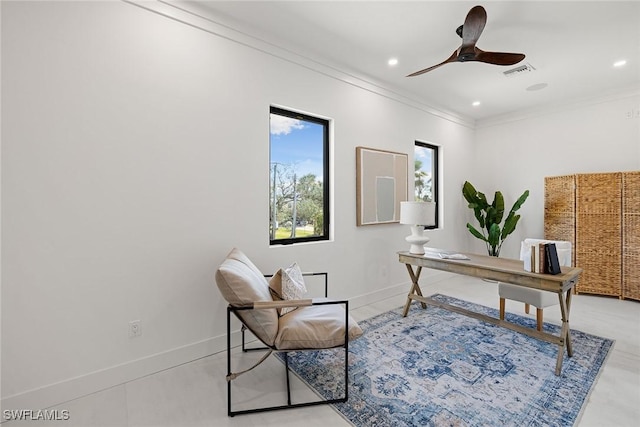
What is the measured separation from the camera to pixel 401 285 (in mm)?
4109

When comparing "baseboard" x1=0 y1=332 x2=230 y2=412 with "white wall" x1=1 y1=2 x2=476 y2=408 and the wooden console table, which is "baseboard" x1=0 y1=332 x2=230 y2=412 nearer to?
"white wall" x1=1 y1=2 x2=476 y2=408

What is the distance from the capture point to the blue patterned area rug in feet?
5.74

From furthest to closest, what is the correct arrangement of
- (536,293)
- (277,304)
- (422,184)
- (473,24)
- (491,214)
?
(491,214) < (422,184) < (536,293) < (473,24) < (277,304)

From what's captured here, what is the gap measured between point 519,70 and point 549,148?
1.94m

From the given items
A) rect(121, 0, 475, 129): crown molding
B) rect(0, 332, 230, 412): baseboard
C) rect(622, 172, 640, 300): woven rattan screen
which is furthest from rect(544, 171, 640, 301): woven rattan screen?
rect(0, 332, 230, 412): baseboard

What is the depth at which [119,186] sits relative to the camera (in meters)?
2.06

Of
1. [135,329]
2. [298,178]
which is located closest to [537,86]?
[298,178]

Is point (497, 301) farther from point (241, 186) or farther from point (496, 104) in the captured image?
point (241, 186)

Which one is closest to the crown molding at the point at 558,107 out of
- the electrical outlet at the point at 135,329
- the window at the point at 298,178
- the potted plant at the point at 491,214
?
the potted plant at the point at 491,214

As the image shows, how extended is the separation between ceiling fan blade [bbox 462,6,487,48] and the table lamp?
1.49 metres

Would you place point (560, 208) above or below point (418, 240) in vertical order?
above

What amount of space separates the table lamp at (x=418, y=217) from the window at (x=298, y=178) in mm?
898

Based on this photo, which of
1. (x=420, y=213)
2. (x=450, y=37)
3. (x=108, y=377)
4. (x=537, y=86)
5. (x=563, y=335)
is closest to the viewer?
(x=108, y=377)

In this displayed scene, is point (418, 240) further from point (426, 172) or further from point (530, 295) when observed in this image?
point (426, 172)
